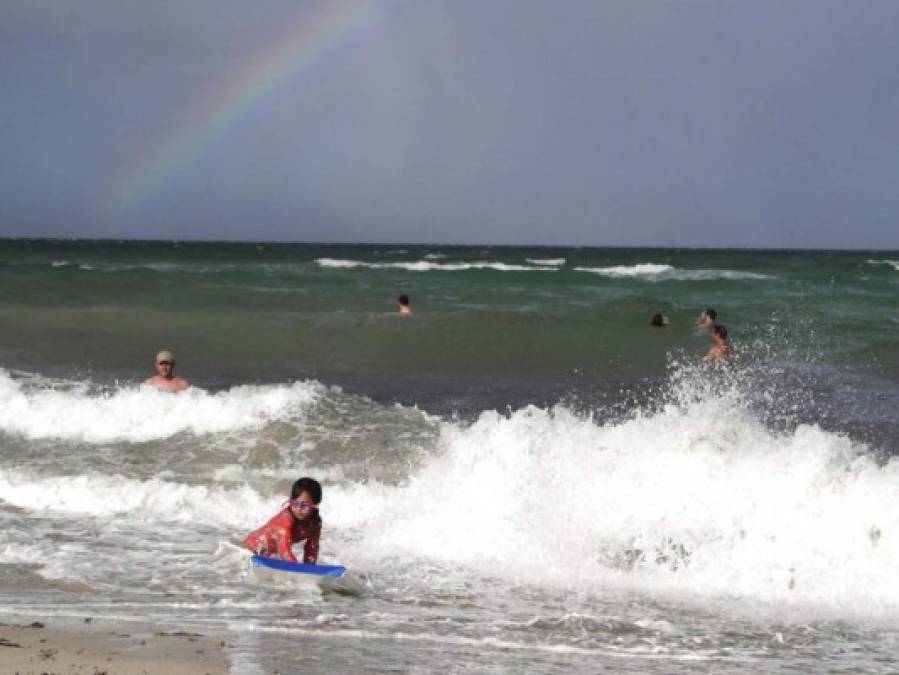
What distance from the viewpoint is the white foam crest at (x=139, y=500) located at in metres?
9.60

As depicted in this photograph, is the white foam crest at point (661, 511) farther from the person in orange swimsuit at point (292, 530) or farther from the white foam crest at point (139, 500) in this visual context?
the person in orange swimsuit at point (292, 530)

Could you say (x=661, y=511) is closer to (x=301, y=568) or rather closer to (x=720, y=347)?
(x=301, y=568)

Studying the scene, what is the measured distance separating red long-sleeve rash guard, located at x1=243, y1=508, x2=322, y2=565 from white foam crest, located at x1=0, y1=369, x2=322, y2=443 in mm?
5605

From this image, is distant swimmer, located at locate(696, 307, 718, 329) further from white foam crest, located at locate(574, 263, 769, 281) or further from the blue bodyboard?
white foam crest, located at locate(574, 263, 769, 281)

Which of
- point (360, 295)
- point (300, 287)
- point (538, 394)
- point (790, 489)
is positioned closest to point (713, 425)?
point (790, 489)

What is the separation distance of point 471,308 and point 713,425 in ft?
75.4

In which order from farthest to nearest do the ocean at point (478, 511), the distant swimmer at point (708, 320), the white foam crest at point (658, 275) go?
the white foam crest at point (658, 275)
the distant swimmer at point (708, 320)
the ocean at point (478, 511)

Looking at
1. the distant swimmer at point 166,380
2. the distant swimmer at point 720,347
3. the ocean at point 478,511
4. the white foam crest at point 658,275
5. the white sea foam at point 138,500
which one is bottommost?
the white sea foam at point 138,500

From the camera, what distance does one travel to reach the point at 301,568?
708 centimetres

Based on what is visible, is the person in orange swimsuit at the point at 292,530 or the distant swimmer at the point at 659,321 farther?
the distant swimmer at the point at 659,321

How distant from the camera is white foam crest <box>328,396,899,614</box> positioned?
8016 mm

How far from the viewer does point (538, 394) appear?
1727cm

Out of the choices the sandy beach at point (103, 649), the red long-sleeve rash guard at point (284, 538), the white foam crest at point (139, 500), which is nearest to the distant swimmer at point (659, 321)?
the white foam crest at point (139, 500)

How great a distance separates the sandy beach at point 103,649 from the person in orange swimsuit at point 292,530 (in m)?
1.35
